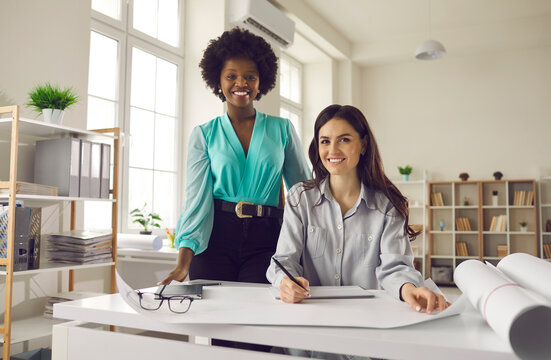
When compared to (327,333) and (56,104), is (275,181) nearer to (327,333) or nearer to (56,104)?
(327,333)

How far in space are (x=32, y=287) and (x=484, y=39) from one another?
6.05 meters

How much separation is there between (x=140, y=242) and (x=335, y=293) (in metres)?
2.27

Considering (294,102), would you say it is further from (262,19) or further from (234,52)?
(234,52)

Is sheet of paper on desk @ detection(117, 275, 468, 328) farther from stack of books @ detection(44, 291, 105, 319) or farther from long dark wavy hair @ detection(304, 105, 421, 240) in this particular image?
stack of books @ detection(44, 291, 105, 319)

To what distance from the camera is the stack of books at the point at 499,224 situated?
265 inches

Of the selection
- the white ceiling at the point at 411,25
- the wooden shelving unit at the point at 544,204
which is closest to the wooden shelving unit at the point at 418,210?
the wooden shelving unit at the point at 544,204

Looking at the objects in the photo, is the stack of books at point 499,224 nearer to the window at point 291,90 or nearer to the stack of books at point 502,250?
the stack of books at point 502,250

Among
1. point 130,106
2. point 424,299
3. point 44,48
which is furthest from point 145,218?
point 424,299

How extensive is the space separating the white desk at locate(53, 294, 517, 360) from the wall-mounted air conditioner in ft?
11.9

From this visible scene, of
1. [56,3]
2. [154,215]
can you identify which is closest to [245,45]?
[56,3]

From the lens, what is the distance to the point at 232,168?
171 cm

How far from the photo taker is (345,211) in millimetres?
1474

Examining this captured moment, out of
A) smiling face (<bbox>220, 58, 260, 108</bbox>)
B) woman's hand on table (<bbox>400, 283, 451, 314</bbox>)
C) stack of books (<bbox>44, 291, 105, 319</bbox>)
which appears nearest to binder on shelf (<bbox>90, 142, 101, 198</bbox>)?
stack of books (<bbox>44, 291, 105, 319</bbox>)

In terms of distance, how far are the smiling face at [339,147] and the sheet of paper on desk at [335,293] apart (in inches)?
16.6
